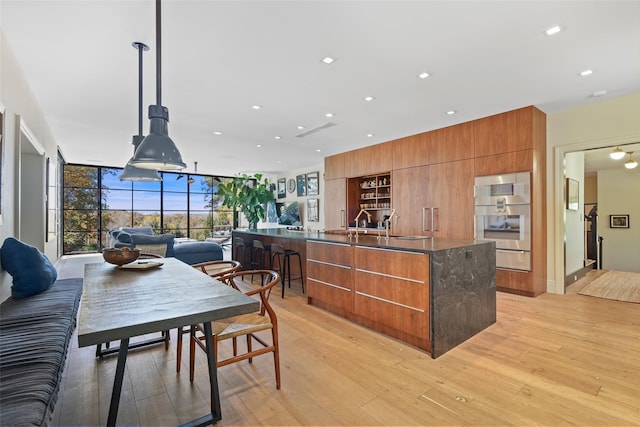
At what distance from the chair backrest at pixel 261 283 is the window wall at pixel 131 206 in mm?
6160

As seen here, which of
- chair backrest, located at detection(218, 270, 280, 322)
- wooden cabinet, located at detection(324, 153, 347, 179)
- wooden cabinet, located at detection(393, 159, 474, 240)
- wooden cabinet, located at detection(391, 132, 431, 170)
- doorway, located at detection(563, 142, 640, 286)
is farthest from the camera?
wooden cabinet, located at detection(324, 153, 347, 179)

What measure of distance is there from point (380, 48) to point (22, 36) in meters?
3.18

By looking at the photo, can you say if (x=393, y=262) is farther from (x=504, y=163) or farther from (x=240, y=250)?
(x=240, y=250)

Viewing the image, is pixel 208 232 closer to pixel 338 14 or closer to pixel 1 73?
pixel 1 73

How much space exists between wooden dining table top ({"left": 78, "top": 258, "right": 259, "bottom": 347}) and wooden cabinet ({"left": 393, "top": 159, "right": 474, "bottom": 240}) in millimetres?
4335

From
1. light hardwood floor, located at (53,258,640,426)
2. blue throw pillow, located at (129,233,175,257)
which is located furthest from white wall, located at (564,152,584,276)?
blue throw pillow, located at (129,233,175,257)

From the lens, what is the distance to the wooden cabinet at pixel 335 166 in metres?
7.75

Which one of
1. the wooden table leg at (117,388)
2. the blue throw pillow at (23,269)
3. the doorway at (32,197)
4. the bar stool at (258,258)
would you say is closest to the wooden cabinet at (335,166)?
the bar stool at (258,258)

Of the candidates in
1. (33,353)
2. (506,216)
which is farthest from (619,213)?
(33,353)

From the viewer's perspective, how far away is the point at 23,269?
8.68ft

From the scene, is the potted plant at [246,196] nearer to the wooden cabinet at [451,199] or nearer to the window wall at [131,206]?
the window wall at [131,206]

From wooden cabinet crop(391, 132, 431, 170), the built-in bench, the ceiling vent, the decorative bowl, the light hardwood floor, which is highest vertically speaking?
the ceiling vent

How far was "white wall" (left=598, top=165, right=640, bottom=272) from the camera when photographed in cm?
763

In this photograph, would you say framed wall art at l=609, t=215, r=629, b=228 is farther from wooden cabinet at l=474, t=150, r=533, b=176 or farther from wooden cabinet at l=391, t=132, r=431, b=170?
wooden cabinet at l=391, t=132, r=431, b=170
